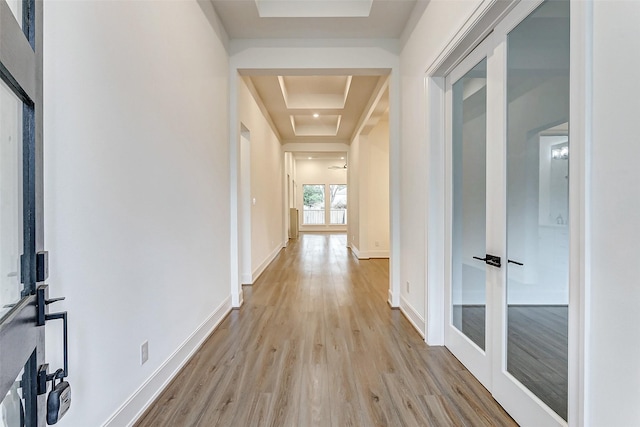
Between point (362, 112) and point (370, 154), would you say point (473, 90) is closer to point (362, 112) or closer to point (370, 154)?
point (362, 112)

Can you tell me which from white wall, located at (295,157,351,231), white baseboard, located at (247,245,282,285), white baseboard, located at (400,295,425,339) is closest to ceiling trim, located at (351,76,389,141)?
white baseboard, located at (400,295,425,339)

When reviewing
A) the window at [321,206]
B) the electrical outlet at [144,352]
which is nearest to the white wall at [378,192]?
the electrical outlet at [144,352]

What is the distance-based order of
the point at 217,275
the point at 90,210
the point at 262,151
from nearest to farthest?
the point at 90,210 → the point at 217,275 → the point at 262,151

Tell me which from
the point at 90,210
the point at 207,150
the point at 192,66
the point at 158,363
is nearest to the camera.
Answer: the point at 90,210

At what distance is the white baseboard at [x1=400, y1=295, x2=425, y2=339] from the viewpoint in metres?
2.76

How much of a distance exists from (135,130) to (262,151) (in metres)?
4.10

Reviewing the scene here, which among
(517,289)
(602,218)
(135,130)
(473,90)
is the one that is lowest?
(517,289)

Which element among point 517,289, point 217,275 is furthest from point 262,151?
point 517,289

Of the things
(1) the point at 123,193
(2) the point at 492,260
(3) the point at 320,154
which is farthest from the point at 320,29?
(3) the point at 320,154

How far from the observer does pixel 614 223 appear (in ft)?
3.38

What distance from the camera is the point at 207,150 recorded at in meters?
2.82

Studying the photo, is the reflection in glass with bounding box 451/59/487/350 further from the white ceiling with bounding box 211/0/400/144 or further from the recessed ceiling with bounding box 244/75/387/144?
the recessed ceiling with bounding box 244/75/387/144

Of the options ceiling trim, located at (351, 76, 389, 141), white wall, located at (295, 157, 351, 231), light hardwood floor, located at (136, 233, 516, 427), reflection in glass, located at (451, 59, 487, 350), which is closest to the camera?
light hardwood floor, located at (136, 233, 516, 427)

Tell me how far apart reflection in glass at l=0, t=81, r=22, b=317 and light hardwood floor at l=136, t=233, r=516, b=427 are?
1322mm
